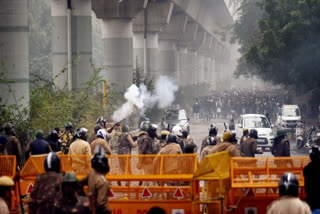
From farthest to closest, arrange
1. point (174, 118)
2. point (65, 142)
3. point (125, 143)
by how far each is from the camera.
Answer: point (174, 118) → point (65, 142) → point (125, 143)

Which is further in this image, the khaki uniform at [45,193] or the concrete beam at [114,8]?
the concrete beam at [114,8]

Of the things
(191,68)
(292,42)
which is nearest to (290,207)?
(292,42)

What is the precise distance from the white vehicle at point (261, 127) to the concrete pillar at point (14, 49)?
34.6 feet

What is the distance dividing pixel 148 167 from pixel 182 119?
2491 centimetres

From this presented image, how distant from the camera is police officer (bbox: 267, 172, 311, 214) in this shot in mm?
6965

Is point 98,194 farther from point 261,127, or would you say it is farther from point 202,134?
point 202,134

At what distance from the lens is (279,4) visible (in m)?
39.4

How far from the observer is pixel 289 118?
3806cm

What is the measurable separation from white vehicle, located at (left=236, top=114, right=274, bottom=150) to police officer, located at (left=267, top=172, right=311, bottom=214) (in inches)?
867

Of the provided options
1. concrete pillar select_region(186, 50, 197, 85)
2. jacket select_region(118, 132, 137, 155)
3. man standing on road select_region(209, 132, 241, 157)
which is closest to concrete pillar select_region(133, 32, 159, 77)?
concrete pillar select_region(186, 50, 197, 85)

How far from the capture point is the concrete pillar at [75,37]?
33.9 meters

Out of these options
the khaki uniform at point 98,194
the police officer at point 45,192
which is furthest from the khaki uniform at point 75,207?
the khaki uniform at point 98,194

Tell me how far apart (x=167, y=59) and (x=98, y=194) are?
5770 cm

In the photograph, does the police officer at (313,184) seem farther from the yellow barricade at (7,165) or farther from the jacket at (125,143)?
the jacket at (125,143)
